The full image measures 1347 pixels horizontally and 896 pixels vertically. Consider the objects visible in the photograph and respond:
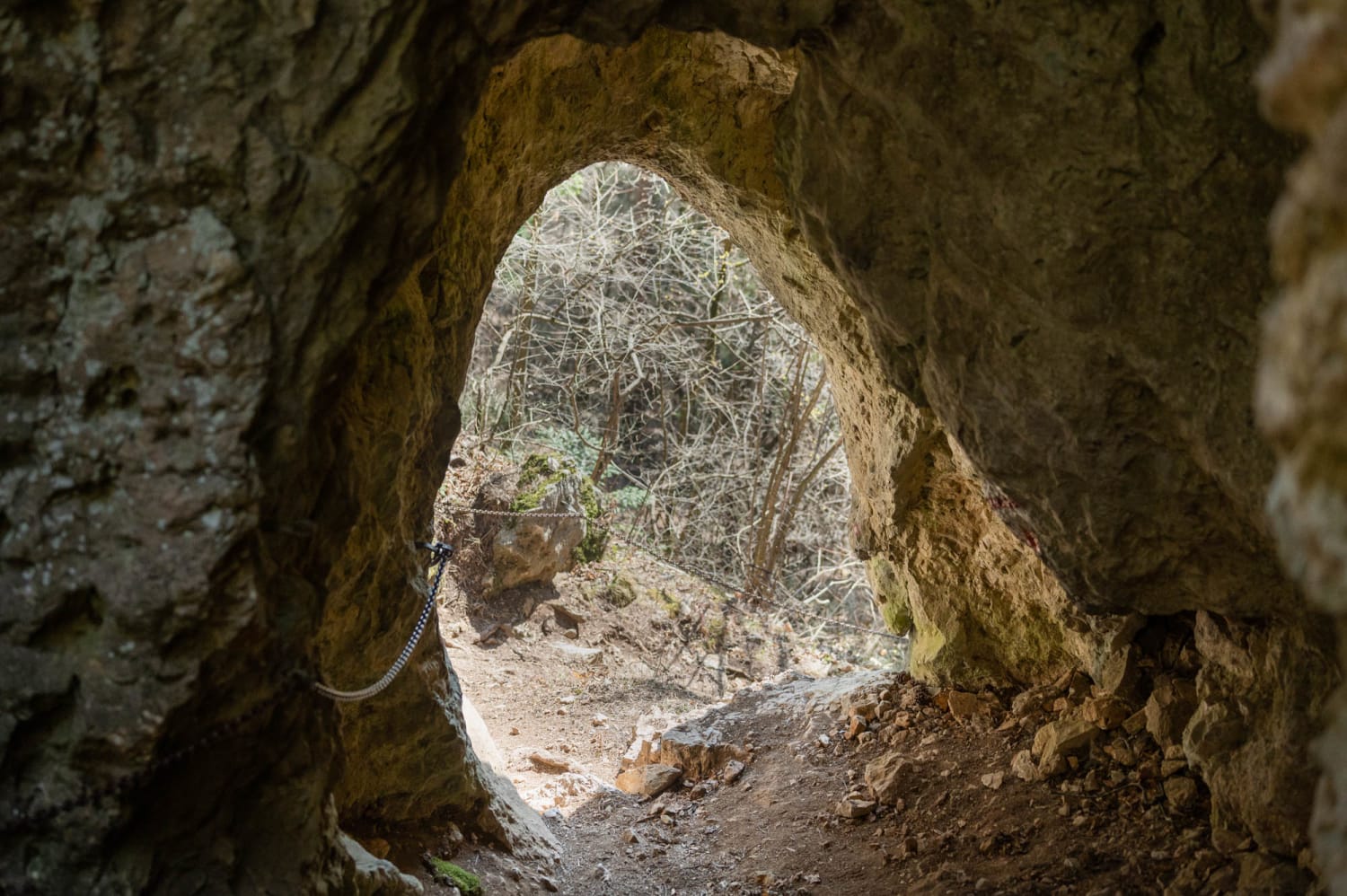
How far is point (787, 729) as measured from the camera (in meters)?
6.60

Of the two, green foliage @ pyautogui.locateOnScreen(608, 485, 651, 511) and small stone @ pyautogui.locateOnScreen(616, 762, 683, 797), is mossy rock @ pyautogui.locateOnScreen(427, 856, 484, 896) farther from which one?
green foliage @ pyautogui.locateOnScreen(608, 485, 651, 511)

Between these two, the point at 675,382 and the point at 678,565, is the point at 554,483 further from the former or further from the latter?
the point at 675,382

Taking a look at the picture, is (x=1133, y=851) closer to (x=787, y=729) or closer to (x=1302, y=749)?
(x=1302, y=749)

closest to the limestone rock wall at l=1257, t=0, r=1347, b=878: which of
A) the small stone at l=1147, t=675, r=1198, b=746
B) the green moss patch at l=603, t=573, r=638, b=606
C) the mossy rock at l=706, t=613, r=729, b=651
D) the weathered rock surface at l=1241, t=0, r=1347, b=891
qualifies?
the weathered rock surface at l=1241, t=0, r=1347, b=891

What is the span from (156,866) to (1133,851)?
3.46m

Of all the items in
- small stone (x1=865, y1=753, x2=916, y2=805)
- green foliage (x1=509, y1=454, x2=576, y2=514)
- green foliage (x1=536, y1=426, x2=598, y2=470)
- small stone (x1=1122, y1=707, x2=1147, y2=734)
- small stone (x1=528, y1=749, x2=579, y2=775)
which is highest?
green foliage (x1=536, y1=426, x2=598, y2=470)

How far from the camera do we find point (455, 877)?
14.4 ft

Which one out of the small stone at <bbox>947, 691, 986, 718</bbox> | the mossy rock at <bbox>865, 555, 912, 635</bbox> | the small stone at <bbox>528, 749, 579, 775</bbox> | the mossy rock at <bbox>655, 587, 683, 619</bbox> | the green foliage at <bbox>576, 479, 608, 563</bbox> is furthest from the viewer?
the mossy rock at <bbox>655, 587, 683, 619</bbox>

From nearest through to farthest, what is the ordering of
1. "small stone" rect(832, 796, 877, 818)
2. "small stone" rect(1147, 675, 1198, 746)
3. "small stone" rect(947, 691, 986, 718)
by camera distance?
"small stone" rect(1147, 675, 1198, 746) < "small stone" rect(832, 796, 877, 818) < "small stone" rect(947, 691, 986, 718)

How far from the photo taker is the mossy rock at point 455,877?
14.3 ft

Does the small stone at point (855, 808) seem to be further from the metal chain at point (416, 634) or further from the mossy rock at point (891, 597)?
Answer: the metal chain at point (416, 634)

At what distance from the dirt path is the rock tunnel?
49 centimetres

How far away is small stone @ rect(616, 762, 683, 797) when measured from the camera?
20.7 ft

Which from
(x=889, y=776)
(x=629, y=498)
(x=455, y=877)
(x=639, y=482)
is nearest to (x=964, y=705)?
(x=889, y=776)
